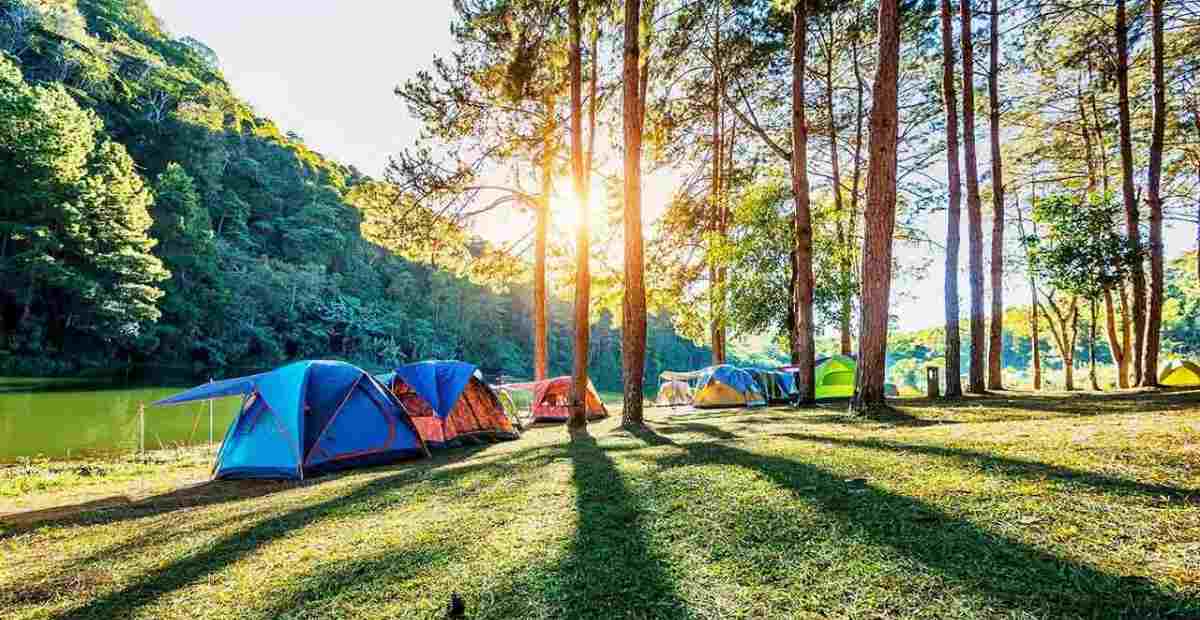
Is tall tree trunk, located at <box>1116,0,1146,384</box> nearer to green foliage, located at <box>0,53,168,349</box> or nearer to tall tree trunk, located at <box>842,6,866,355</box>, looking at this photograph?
tall tree trunk, located at <box>842,6,866,355</box>

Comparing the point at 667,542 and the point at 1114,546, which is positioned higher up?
the point at 1114,546

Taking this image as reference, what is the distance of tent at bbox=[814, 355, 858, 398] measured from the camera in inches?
691

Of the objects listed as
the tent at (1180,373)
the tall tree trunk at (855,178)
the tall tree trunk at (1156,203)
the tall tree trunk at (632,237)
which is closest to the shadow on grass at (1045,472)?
the tall tree trunk at (632,237)

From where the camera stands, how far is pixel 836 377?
17.8 m

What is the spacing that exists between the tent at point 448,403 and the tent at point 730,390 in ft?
25.9

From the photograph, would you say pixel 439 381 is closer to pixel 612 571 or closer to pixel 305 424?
pixel 305 424

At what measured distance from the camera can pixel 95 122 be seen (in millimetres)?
37281

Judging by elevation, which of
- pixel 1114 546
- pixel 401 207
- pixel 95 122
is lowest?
pixel 1114 546

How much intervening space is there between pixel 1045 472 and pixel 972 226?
1055 cm

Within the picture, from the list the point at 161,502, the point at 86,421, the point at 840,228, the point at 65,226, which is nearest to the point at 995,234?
the point at 840,228

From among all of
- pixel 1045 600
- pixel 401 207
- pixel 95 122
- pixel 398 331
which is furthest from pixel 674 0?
pixel 398 331

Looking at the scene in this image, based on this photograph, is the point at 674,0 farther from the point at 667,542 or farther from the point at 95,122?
the point at 95,122

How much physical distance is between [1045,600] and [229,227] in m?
64.8

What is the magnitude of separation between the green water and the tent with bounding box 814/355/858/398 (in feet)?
56.8
